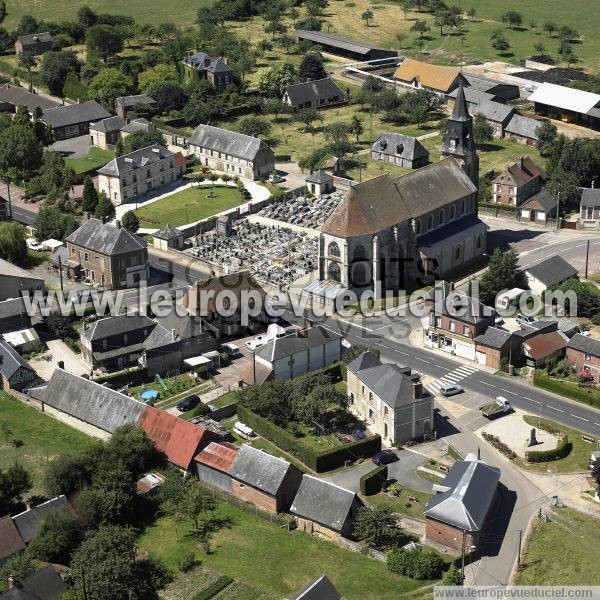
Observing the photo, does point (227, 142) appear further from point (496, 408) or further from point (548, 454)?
point (548, 454)

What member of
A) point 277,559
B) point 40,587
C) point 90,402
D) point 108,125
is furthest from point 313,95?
point 40,587

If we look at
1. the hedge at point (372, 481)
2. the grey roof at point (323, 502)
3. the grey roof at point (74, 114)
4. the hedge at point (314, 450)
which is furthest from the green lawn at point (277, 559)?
the grey roof at point (74, 114)

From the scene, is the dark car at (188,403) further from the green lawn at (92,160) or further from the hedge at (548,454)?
the green lawn at (92,160)

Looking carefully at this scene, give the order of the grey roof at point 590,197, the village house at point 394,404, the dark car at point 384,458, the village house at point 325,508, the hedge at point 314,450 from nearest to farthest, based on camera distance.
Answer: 1. the village house at point 325,508
2. the hedge at point 314,450
3. the dark car at point 384,458
4. the village house at point 394,404
5. the grey roof at point 590,197

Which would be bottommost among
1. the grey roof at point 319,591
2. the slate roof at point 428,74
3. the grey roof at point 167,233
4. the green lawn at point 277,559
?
the green lawn at point 277,559

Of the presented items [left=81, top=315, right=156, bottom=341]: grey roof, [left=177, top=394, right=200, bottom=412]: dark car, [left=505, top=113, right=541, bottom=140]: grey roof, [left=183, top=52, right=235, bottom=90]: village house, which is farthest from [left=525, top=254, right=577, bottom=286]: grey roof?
[left=183, top=52, right=235, bottom=90]: village house

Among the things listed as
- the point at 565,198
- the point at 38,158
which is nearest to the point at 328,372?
the point at 565,198

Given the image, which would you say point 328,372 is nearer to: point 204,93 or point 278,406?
point 278,406
